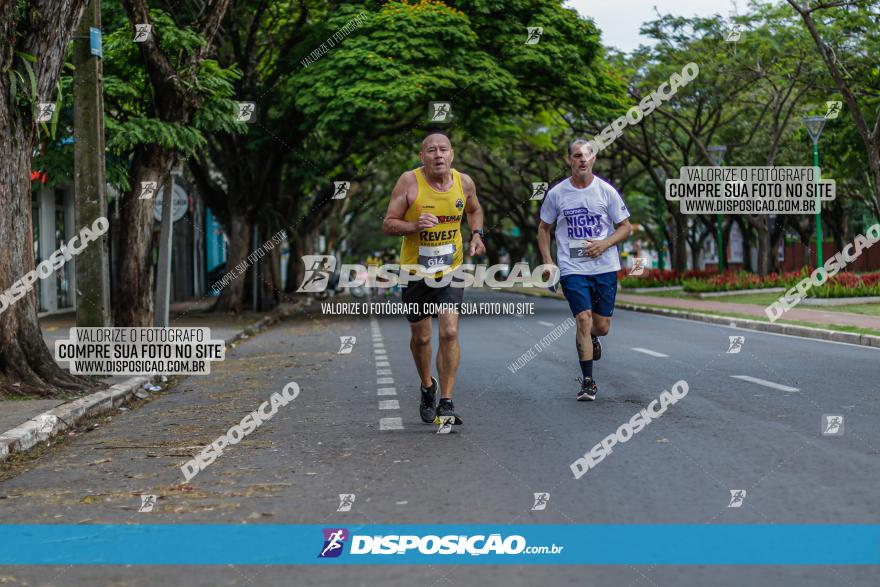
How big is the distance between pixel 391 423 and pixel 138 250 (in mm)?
8390

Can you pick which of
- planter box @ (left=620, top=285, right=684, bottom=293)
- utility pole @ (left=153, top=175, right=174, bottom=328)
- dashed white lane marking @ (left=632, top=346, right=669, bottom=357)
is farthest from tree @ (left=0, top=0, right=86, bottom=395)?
planter box @ (left=620, top=285, right=684, bottom=293)

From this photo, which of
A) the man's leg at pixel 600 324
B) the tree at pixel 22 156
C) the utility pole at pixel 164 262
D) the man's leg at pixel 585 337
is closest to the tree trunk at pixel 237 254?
the utility pole at pixel 164 262

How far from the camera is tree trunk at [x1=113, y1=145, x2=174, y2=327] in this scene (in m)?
15.9

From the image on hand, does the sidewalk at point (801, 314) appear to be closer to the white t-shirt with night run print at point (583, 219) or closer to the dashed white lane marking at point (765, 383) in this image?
the dashed white lane marking at point (765, 383)

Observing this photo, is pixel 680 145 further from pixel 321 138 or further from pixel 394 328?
pixel 394 328

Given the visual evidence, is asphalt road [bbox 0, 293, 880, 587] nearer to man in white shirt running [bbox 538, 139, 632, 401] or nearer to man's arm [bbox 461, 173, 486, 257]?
man in white shirt running [bbox 538, 139, 632, 401]

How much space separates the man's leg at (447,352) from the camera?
27.0ft

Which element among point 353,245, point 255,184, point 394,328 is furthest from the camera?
point 353,245

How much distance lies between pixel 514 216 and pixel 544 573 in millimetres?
59010

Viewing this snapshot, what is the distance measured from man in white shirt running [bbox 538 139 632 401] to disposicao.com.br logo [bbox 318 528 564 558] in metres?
4.76

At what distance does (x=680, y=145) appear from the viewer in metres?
41.2

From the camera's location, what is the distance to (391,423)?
8742mm

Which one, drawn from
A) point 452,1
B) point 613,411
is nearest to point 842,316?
point 452,1

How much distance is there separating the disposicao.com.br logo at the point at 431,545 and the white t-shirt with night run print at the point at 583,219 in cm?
501
